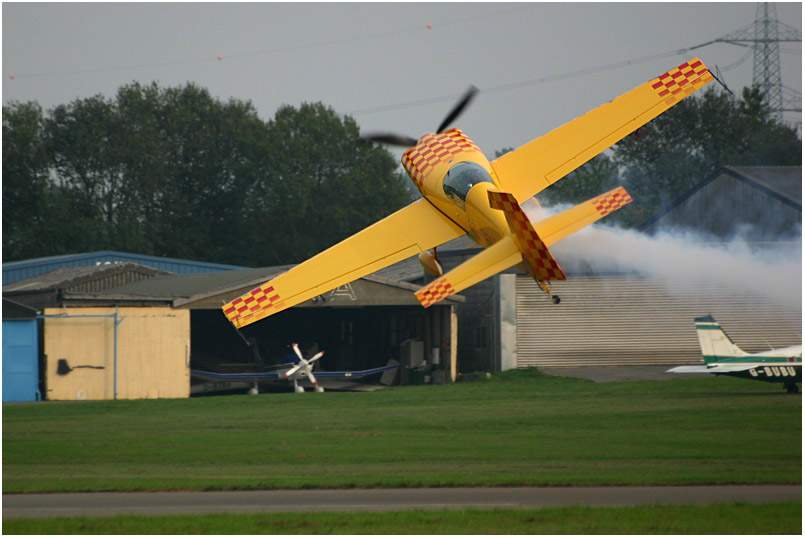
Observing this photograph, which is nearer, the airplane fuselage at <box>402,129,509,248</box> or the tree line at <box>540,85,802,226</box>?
the airplane fuselage at <box>402,129,509,248</box>

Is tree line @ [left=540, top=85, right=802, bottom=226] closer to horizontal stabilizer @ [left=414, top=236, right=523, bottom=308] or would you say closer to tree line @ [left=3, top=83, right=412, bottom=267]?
tree line @ [left=3, top=83, right=412, bottom=267]

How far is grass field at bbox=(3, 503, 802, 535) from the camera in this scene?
11711mm

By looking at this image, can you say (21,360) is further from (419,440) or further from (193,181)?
(193,181)

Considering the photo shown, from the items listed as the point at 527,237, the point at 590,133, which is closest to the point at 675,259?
the point at 590,133

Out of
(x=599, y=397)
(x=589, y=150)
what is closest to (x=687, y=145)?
(x=599, y=397)

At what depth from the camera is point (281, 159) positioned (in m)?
77.7

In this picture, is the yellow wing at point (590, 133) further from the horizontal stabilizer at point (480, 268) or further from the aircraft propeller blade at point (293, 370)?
the aircraft propeller blade at point (293, 370)

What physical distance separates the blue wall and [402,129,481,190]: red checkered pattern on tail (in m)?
18.7

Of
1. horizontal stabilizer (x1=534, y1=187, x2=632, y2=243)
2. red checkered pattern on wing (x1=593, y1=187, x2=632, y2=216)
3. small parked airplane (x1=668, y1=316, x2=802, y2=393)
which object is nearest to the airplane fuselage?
horizontal stabilizer (x1=534, y1=187, x2=632, y2=243)

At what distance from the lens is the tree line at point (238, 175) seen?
71.4m

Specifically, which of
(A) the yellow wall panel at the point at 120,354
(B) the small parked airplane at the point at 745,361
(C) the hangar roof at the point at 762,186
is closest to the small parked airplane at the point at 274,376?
(A) the yellow wall panel at the point at 120,354

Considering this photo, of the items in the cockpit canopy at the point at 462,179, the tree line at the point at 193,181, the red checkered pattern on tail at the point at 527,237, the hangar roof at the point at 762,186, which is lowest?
the red checkered pattern on tail at the point at 527,237

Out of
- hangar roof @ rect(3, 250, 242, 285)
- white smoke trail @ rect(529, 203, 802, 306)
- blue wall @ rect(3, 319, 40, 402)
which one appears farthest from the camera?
hangar roof @ rect(3, 250, 242, 285)

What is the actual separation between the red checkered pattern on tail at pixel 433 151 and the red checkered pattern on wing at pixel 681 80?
437 cm
